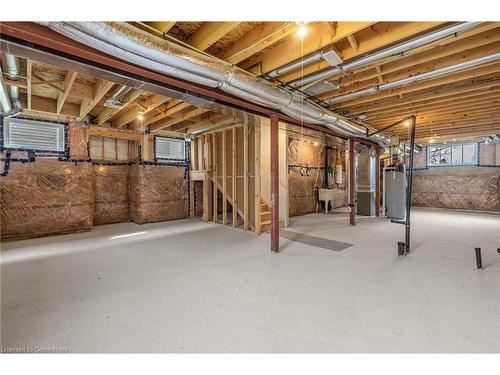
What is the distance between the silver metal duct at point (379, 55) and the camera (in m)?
1.96

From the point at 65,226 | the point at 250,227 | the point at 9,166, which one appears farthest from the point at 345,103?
the point at 9,166

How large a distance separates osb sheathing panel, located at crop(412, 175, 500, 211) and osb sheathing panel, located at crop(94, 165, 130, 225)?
10.2m

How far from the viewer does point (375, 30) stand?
7.49ft

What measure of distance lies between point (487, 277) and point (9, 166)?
23.5ft

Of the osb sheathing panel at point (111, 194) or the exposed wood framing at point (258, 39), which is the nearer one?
the exposed wood framing at point (258, 39)

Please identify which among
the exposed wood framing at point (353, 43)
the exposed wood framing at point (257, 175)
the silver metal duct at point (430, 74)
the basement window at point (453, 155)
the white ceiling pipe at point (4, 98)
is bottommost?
the exposed wood framing at point (257, 175)

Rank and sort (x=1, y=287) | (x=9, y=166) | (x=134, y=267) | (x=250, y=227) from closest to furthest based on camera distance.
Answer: (x=1, y=287) < (x=134, y=267) < (x=9, y=166) < (x=250, y=227)

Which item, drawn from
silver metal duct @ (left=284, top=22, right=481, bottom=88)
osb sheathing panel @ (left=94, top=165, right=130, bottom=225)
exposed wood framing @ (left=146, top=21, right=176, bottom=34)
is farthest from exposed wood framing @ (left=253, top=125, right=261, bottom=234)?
osb sheathing panel @ (left=94, top=165, right=130, bottom=225)

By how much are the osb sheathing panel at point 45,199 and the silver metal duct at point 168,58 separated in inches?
155

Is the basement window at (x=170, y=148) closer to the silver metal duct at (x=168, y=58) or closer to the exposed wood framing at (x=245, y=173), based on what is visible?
the exposed wood framing at (x=245, y=173)

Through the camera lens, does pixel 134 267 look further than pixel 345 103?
No

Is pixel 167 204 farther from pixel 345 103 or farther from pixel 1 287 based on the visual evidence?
pixel 345 103

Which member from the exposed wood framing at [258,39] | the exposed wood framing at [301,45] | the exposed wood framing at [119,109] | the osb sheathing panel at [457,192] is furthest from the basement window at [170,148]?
the osb sheathing panel at [457,192]

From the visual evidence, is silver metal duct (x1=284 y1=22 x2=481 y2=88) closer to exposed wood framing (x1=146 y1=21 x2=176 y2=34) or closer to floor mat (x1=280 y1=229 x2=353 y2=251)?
exposed wood framing (x1=146 y1=21 x2=176 y2=34)
